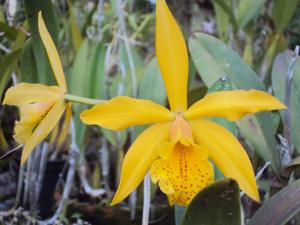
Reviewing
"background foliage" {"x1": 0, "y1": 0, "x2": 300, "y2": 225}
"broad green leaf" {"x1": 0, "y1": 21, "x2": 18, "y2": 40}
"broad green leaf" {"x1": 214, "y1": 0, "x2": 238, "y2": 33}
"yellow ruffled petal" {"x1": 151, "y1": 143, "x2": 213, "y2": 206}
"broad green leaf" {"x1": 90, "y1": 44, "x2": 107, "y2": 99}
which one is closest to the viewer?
"yellow ruffled petal" {"x1": 151, "y1": 143, "x2": 213, "y2": 206}

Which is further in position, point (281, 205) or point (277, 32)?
point (277, 32)

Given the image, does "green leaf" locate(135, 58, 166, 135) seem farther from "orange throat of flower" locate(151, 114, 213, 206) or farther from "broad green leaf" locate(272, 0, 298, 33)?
"orange throat of flower" locate(151, 114, 213, 206)

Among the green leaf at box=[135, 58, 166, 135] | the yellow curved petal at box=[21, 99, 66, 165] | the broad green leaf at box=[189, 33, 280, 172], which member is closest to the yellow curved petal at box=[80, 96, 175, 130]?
A: the yellow curved petal at box=[21, 99, 66, 165]

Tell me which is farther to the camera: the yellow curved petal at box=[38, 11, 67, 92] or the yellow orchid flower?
the yellow curved petal at box=[38, 11, 67, 92]

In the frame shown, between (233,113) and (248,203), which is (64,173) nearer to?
(248,203)

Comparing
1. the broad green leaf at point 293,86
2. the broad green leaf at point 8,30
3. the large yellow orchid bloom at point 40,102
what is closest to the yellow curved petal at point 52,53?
the large yellow orchid bloom at point 40,102

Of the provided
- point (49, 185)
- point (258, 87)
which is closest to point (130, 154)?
point (258, 87)
